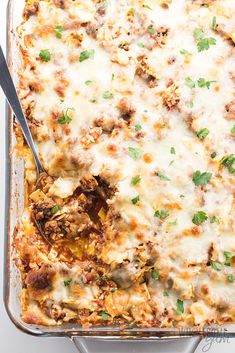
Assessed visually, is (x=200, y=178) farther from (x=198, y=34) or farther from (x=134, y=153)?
(x=198, y=34)

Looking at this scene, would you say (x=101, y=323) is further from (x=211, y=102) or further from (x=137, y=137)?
(x=211, y=102)

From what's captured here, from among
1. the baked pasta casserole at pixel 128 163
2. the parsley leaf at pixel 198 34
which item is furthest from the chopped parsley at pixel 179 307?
the parsley leaf at pixel 198 34

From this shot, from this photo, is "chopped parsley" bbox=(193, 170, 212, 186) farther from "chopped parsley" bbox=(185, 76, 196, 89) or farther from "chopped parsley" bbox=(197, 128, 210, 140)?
"chopped parsley" bbox=(185, 76, 196, 89)

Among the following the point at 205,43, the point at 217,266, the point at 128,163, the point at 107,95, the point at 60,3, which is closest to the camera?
the point at 217,266

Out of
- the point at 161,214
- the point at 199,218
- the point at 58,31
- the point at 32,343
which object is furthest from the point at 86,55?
the point at 32,343

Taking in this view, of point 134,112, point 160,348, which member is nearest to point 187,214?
point 134,112

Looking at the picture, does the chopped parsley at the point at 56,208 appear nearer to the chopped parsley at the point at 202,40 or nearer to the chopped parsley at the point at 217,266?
the chopped parsley at the point at 217,266
